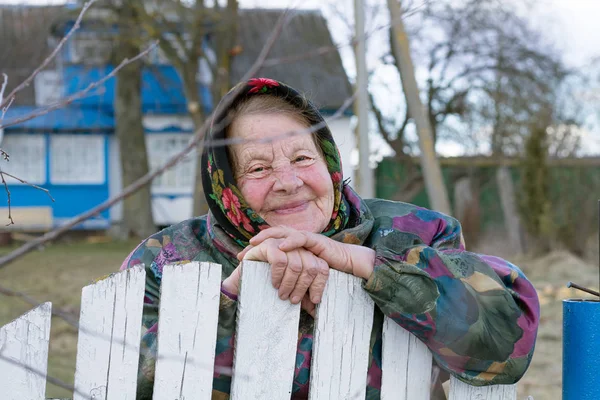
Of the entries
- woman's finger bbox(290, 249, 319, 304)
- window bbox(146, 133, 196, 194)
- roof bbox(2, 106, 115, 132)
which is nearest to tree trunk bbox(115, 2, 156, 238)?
roof bbox(2, 106, 115, 132)

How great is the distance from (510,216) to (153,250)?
1235 centimetres

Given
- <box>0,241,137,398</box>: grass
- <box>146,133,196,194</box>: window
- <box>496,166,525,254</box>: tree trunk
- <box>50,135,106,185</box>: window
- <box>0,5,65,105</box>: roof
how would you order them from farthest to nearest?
1. <box>146,133,196,194</box>: window
2. <box>50,135,106,185</box>: window
3. <box>0,5,65,105</box>: roof
4. <box>496,166,525,254</box>: tree trunk
5. <box>0,241,137,398</box>: grass

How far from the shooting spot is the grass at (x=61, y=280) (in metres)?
6.49

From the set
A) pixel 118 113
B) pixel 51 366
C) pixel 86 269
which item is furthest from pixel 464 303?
pixel 118 113

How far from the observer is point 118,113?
19109mm

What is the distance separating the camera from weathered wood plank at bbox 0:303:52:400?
175 centimetres

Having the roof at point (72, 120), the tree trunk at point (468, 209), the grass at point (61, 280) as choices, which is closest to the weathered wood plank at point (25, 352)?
the grass at point (61, 280)

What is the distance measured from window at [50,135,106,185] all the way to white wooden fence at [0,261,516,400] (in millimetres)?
20791

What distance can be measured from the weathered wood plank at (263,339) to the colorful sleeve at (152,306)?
1.8 inches

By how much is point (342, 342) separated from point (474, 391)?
0.36 m

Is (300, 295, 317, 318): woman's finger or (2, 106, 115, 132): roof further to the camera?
(2, 106, 115, 132): roof

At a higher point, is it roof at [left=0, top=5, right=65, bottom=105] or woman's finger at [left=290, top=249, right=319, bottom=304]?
roof at [left=0, top=5, right=65, bottom=105]

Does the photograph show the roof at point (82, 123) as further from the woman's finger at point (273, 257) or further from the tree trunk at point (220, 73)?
the woman's finger at point (273, 257)

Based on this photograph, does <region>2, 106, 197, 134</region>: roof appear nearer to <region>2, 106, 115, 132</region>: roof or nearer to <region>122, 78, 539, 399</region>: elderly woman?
<region>2, 106, 115, 132</region>: roof
